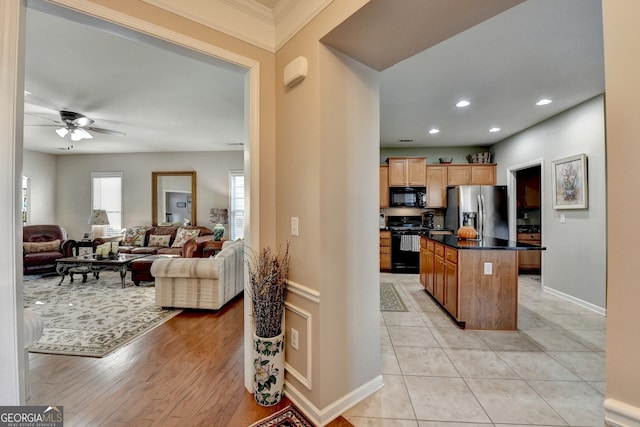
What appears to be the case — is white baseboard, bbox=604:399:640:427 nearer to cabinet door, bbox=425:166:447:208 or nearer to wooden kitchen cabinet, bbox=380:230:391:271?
wooden kitchen cabinet, bbox=380:230:391:271

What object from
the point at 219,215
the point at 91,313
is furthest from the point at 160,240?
the point at 91,313

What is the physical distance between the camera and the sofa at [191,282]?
330 centimetres

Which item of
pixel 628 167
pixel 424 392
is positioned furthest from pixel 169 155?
pixel 628 167

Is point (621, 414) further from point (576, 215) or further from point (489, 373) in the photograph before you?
point (576, 215)

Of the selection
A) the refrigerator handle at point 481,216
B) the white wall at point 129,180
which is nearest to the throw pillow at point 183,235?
the white wall at point 129,180

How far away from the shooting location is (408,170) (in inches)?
220

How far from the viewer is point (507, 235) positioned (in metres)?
5.04

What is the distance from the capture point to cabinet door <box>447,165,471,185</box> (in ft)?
18.4

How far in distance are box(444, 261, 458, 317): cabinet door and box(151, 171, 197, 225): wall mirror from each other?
589 centimetres

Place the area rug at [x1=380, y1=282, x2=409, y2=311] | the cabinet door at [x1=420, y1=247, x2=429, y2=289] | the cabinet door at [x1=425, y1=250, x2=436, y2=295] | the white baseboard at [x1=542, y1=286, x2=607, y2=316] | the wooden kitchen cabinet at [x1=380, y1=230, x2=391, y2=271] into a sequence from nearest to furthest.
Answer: the white baseboard at [x1=542, y1=286, x2=607, y2=316] < the area rug at [x1=380, y1=282, x2=409, y2=311] < the cabinet door at [x1=425, y1=250, x2=436, y2=295] < the cabinet door at [x1=420, y1=247, x2=429, y2=289] < the wooden kitchen cabinet at [x1=380, y1=230, x2=391, y2=271]

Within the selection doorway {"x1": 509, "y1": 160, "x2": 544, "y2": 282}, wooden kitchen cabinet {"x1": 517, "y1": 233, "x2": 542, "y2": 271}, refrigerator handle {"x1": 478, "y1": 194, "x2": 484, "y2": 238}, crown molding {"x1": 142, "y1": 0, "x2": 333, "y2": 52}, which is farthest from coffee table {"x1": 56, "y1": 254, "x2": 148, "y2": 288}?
wooden kitchen cabinet {"x1": 517, "y1": 233, "x2": 542, "y2": 271}

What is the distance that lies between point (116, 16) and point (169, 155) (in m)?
6.04

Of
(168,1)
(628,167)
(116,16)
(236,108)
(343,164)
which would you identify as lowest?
(628,167)

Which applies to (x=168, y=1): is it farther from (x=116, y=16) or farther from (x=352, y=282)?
(x=352, y=282)
